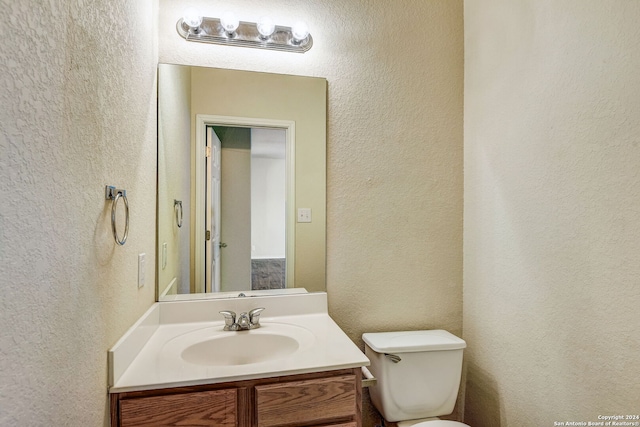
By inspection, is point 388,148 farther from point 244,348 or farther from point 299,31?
point 244,348

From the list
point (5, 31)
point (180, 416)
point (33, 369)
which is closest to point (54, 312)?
point (33, 369)

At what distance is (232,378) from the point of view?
1030 millimetres

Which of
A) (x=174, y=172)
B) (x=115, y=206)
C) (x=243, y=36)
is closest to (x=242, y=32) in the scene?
(x=243, y=36)

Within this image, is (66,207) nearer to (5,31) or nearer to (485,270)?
(5,31)

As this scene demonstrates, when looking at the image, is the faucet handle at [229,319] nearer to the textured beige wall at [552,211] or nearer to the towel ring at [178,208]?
the towel ring at [178,208]

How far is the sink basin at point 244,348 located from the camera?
1.31 metres

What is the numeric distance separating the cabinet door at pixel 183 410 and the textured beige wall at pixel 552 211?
116cm

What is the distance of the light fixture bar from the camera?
150 centimetres

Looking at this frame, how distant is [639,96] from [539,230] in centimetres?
53

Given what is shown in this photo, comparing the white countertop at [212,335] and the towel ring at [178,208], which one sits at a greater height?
the towel ring at [178,208]

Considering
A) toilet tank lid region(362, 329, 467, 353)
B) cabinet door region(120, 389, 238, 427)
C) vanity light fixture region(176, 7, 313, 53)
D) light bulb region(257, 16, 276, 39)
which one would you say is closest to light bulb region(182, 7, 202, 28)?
vanity light fixture region(176, 7, 313, 53)

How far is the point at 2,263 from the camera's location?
0.48 metres

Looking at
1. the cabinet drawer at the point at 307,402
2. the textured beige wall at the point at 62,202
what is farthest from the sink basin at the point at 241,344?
the textured beige wall at the point at 62,202

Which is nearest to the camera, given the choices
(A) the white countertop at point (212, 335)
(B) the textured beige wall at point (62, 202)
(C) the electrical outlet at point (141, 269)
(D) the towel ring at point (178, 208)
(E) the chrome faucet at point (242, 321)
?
(B) the textured beige wall at point (62, 202)
